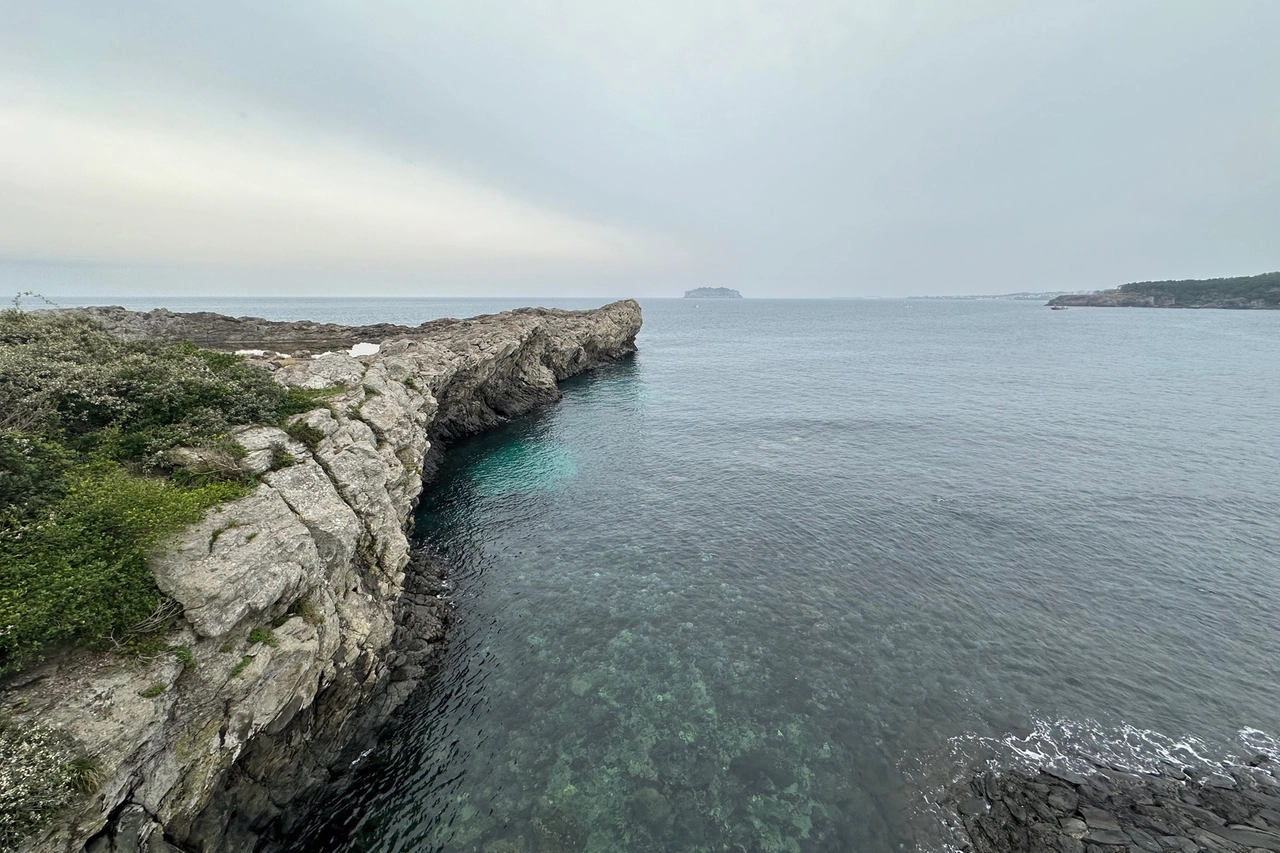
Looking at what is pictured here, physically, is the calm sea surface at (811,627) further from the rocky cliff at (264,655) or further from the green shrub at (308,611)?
the green shrub at (308,611)

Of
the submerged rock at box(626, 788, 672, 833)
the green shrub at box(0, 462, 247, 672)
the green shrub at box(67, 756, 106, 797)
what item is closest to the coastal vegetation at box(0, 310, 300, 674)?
the green shrub at box(0, 462, 247, 672)

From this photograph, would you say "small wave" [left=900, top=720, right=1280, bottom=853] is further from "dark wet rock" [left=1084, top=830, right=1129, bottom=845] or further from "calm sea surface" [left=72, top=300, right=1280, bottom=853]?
"dark wet rock" [left=1084, top=830, right=1129, bottom=845]

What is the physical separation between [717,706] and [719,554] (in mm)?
10802

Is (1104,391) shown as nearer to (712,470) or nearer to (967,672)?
(712,470)

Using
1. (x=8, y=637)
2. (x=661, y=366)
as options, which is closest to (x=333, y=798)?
(x=8, y=637)

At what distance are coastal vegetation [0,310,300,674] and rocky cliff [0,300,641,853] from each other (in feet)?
2.33

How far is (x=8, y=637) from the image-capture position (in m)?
10.1

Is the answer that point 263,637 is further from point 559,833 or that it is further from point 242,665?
point 559,833

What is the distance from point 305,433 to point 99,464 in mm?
6621

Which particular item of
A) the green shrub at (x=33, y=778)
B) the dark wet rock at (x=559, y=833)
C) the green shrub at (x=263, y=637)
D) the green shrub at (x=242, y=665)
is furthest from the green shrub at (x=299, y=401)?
the dark wet rock at (x=559, y=833)

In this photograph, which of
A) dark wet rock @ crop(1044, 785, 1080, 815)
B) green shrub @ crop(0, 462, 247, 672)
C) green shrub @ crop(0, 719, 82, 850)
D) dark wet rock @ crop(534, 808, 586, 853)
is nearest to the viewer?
green shrub @ crop(0, 719, 82, 850)

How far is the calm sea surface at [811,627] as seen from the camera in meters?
16.2

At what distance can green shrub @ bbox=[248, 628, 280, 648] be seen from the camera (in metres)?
13.8

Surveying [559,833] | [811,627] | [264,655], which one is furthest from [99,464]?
[811,627]
